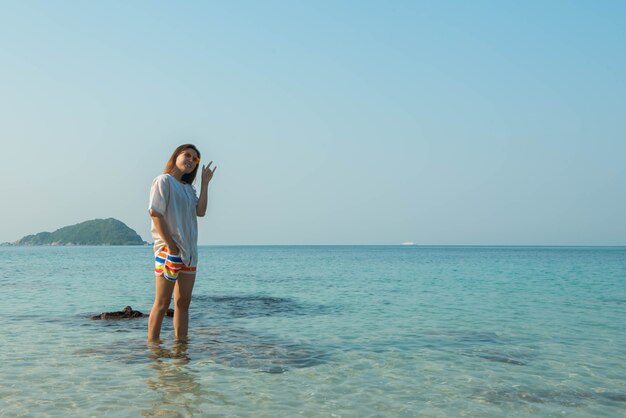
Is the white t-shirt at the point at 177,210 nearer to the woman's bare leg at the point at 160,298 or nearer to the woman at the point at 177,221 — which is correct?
the woman at the point at 177,221

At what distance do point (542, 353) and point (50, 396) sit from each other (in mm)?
6769

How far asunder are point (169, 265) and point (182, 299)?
63 centimetres

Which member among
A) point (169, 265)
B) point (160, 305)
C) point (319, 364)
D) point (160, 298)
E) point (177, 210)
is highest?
point (177, 210)

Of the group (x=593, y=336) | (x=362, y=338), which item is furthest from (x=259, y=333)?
(x=593, y=336)

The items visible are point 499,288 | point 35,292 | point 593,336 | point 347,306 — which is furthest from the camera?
point 499,288

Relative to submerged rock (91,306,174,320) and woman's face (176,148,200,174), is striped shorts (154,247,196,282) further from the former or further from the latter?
submerged rock (91,306,174,320)

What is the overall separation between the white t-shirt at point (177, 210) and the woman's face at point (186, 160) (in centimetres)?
19

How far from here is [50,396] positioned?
576cm

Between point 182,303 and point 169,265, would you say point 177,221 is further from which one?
point 182,303

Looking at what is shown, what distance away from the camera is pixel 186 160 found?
24.6ft

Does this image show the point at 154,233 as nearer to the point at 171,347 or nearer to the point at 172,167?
the point at 172,167

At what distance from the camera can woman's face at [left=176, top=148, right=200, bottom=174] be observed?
295 inches

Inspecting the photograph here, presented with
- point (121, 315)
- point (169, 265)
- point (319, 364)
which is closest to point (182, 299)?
point (169, 265)

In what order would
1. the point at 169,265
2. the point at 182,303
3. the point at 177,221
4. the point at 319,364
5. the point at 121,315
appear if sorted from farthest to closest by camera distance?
A: 1. the point at 121,315
2. the point at 182,303
3. the point at 319,364
4. the point at 169,265
5. the point at 177,221
